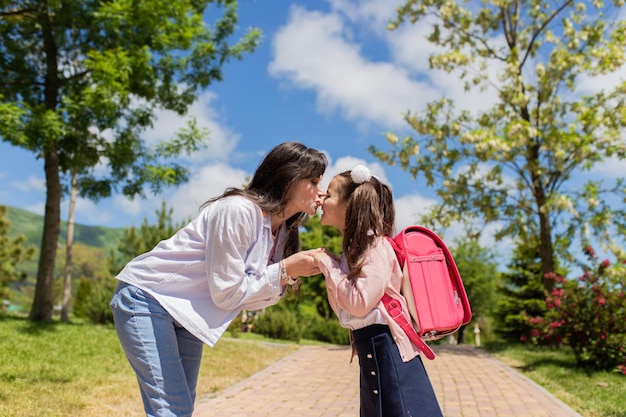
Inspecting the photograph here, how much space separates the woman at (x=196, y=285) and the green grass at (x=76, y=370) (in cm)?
355

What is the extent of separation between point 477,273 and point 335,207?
82.1 ft

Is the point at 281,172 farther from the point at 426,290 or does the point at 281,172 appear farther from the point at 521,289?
the point at 521,289

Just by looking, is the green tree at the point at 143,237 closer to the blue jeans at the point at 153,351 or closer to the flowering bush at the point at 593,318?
the flowering bush at the point at 593,318

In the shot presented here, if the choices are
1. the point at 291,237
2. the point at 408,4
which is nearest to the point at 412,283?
the point at 291,237

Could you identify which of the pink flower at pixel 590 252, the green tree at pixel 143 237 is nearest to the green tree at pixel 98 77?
the green tree at pixel 143 237

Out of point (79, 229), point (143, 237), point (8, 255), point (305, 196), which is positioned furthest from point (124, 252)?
point (79, 229)

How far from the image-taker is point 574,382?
29.3 feet

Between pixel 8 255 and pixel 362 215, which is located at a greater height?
pixel 8 255

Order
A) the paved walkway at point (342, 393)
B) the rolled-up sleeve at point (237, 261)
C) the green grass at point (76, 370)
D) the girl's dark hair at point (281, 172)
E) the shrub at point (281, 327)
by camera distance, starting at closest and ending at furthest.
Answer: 1. the rolled-up sleeve at point (237, 261)
2. the girl's dark hair at point (281, 172)
3. the green grass at point (76, 370)
4. the paved walkway at point (342, 393)
5. the shrub at point (281, 327)

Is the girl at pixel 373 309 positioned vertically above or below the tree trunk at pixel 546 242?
below

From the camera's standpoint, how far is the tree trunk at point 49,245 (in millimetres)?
12312

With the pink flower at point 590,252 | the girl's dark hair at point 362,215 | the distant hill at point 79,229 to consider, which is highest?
the distant hill at point 79,229

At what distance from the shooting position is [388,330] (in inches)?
101

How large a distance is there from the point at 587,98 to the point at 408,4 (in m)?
5.22
